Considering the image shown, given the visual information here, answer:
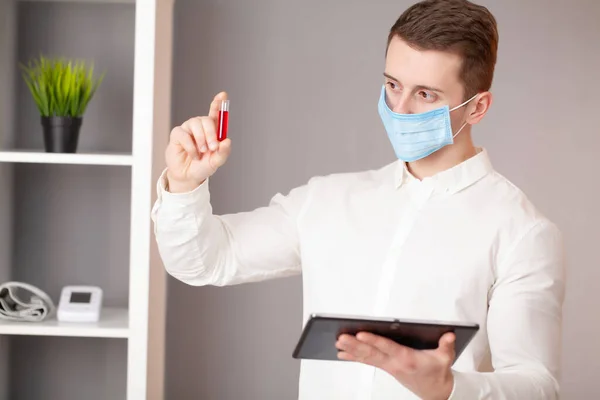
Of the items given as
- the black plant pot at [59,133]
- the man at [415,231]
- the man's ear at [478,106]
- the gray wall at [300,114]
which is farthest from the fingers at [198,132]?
the gray wall at [300,114]

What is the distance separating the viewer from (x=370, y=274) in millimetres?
1857

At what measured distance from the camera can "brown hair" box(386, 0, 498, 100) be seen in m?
1.79

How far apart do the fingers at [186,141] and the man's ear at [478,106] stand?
0.61 m

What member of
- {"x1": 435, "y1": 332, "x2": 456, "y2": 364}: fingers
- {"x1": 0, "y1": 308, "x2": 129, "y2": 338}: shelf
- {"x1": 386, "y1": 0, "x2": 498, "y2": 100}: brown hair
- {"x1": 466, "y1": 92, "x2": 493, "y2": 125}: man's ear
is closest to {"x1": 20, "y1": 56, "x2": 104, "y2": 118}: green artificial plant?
{"x1": 0, "y1": 308, "x2": 129, "y2": 338}: shelf

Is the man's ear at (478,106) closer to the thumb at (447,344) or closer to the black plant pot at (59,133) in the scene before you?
the thumb at (447,344)

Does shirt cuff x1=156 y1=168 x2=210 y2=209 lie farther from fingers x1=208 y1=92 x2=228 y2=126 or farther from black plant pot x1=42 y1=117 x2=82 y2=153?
black plant pot x1=42 y1=117 x2=82 y2=153

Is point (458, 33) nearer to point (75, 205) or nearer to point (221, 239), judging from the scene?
point (221, 239)

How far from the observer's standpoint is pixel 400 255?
6.02 feet

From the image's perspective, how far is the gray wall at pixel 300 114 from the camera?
3.05 meters

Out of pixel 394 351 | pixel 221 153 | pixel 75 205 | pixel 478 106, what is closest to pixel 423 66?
pixel 478 106

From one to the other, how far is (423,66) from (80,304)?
1380mm

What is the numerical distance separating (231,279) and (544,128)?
167 centimetres

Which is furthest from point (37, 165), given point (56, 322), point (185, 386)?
point (185, 386)

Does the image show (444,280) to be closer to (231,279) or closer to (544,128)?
(231,279)
